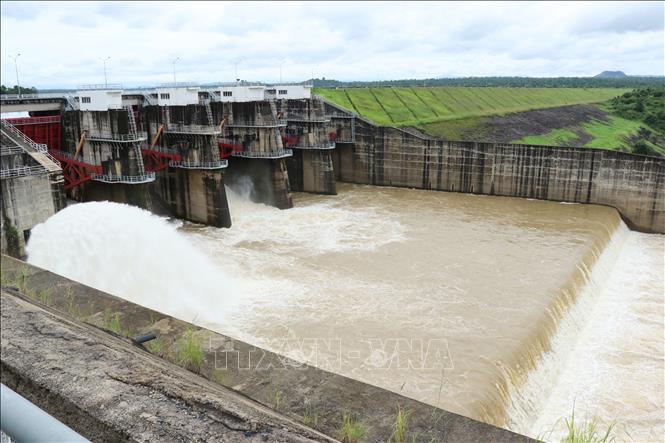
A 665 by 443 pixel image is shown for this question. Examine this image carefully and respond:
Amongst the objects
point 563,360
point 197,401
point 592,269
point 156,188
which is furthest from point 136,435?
point 156,188

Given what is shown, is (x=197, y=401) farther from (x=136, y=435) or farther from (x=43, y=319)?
(x=43, y=319)

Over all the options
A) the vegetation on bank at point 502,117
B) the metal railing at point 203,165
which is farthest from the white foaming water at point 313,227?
the vegetation on bank at point 502,117

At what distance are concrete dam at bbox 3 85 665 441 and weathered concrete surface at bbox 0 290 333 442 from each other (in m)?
2.49

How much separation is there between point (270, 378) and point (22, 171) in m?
14.7

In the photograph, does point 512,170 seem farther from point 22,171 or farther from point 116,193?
point 22,171

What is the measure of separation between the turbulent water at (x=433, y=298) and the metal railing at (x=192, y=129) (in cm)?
430

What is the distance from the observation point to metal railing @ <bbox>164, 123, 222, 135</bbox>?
2461 centimetres

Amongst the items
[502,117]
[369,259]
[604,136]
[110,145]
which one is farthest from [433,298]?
[604,136]

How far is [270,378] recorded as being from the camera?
275 inches

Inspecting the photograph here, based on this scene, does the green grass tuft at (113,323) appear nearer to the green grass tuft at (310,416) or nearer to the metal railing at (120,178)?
the green grass tuft at (310,416)

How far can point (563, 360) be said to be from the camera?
1389 centimetres

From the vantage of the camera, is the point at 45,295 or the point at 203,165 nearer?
the point at 45,295

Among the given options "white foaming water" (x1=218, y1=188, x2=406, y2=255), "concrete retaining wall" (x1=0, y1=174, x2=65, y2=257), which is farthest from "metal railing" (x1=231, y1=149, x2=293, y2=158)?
"concrete retaining wall" (x1=0, y1=174, x2=65, y2=257)

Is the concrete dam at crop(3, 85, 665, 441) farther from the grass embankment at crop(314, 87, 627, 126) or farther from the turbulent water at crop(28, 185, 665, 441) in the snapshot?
the grass embankment at crop(314, 87, 627, 126)
